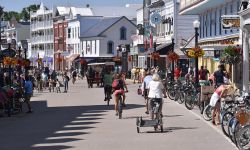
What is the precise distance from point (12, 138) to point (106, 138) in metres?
2.68

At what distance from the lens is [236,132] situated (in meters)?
15.5

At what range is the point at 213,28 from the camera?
46594 millimetres

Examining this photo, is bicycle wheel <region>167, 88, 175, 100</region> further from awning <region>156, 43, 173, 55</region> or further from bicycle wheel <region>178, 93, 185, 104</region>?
awning <region>156, 43, 173, 55</region>

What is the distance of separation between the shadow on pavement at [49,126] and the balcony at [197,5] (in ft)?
42.2

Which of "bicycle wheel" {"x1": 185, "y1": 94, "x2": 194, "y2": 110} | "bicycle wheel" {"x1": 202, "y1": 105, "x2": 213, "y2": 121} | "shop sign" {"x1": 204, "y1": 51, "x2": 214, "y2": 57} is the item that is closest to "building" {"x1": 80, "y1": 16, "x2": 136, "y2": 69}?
"shop sign" {"x1": 204, "y1": 51, "x2": 214, "y2": 57}

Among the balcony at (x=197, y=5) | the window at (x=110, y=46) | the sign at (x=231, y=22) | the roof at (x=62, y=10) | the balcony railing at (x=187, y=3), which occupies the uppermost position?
the roof at (x=62, y=10)

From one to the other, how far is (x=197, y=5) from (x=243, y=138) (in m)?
31.8

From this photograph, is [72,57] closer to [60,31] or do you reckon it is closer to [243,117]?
[60,31]

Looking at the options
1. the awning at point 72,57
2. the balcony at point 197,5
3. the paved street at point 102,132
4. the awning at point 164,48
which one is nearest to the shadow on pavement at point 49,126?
the paved street at point 102,132

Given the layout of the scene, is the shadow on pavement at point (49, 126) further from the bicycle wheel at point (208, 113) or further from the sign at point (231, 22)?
the sign at point (231, 22)

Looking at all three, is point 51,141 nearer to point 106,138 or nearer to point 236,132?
point 106,138

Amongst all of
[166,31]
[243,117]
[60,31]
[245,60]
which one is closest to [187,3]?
[245,60]

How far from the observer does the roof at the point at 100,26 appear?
3869 inches

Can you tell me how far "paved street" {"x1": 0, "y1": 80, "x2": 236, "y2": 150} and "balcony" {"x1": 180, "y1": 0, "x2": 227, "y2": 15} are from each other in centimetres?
1463
